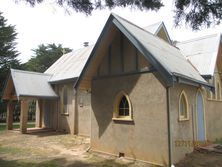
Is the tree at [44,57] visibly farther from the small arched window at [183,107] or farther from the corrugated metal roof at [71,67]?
the small arched window at [183,107]

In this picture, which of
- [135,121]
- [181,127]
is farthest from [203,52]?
[135,121]

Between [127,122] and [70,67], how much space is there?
11527mm

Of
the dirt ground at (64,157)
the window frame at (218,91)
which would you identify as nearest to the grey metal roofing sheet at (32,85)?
the dirt ground at (64,157)

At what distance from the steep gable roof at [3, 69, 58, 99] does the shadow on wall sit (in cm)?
804

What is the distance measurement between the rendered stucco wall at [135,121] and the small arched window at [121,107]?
0.67ft

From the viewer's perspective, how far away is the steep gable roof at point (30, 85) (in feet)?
57.6

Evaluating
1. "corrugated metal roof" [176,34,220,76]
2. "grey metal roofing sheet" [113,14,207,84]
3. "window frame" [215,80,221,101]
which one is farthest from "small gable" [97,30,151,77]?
"window frame" [215,80,221,101]

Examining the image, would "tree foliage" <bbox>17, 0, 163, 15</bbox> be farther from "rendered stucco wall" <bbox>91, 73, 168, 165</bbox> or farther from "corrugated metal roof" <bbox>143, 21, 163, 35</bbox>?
"corrugated metal roof" <bbox>143, 21, 163, 35</bbox>

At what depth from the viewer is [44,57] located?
47125 millimetres

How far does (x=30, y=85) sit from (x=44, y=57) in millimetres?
29838

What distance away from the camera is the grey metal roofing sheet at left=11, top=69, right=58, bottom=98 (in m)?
17.6

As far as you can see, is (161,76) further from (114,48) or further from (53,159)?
(53,159)

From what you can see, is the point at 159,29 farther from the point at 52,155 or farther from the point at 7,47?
the point at 7,47

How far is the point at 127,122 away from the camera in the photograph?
9.91 meters
